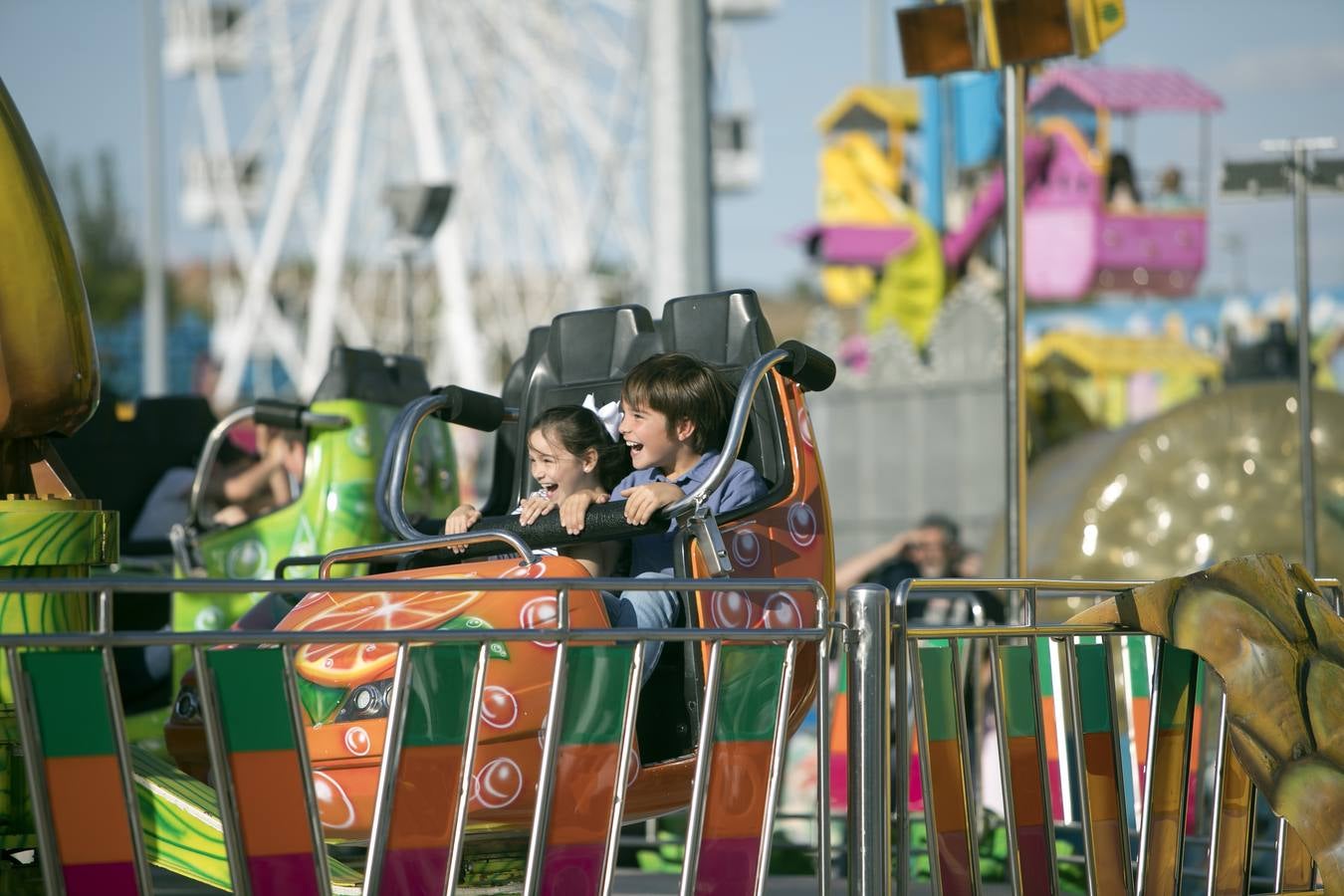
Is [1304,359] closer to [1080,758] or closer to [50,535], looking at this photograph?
[1080,758]

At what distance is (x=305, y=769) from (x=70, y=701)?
13.7 inches

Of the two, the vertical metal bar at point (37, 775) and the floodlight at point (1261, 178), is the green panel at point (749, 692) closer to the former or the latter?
the vertical metal bar at point (37, 775)

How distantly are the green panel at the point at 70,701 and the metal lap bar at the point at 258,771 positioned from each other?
0.15 meters

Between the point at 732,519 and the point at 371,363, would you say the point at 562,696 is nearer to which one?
the point at 732,519

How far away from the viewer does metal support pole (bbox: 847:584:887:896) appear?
2.66 metres

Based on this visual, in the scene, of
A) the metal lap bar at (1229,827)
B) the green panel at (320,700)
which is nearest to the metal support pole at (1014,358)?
the metal lap bar at (1229,827)

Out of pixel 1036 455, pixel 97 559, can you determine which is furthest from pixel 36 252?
pixel 1036 455

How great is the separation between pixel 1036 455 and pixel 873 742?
9644 mm

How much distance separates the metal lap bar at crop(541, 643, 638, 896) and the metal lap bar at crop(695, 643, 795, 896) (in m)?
0.17

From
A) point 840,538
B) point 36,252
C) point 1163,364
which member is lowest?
point 840,538

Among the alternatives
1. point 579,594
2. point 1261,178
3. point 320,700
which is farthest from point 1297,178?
point 320,700

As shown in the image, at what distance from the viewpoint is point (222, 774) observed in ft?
7.82

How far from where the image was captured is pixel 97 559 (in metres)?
2.96

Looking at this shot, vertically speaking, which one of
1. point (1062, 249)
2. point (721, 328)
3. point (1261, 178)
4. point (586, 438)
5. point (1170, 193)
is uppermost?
point (1170, 193)
